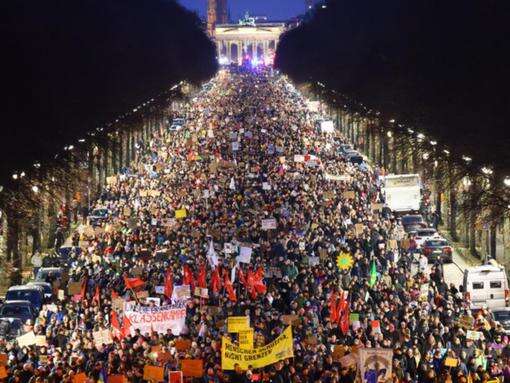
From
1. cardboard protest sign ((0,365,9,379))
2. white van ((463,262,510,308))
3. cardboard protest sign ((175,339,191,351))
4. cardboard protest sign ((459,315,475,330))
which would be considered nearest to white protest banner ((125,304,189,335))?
cardboard protest sign ((175,339,191,351))

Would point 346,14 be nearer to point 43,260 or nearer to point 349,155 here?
point 349,155

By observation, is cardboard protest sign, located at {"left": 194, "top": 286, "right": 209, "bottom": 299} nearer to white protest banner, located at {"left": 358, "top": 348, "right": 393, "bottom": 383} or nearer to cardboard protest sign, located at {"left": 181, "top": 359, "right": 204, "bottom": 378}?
cardboard protest sign, located at {"left": 181, "top": 359, "right": 204, "bottom": 378}

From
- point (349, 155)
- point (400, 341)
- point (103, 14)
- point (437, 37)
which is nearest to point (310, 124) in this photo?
point (103, 14)

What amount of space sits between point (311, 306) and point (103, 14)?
61461mm

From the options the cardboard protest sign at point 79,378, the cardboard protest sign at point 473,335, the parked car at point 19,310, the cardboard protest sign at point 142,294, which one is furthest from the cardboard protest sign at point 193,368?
the parked car at point 19,310

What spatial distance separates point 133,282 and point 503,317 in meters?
8.06

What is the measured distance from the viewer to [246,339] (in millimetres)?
21828

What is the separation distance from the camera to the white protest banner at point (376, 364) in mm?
19719

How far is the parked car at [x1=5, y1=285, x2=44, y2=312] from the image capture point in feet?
107

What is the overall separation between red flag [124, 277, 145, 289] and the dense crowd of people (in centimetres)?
4

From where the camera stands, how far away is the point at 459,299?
30109mm

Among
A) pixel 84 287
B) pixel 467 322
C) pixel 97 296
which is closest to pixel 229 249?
pixel 84 287

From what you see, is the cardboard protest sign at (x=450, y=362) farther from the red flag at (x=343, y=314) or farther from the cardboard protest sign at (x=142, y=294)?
the cardboard protest sign at (x=142, y=294)

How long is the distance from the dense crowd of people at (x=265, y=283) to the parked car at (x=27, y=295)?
3.93ft
